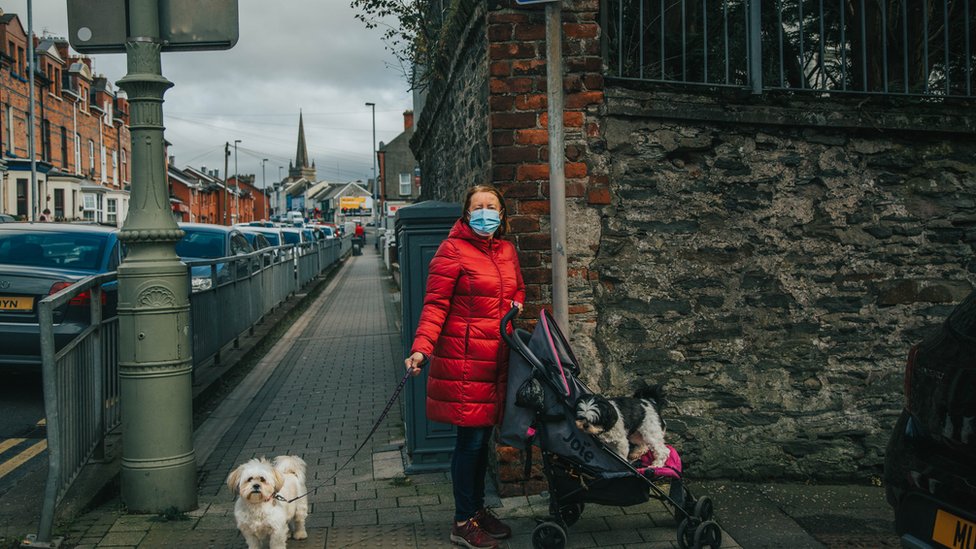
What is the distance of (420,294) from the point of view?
5.78 meters

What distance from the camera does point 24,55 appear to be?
4406 centimetres

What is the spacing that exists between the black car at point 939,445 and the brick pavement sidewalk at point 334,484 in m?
1.34

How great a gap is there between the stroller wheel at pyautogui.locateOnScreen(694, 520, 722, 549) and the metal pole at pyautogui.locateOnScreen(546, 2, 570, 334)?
134cm

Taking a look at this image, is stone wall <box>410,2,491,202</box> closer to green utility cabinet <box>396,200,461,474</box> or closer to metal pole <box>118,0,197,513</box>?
green utility cabinet <box>396,200,461,474</box>

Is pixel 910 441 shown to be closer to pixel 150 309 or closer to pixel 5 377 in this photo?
pixel 150 309

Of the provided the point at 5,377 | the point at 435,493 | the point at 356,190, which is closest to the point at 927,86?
the point at 435,493

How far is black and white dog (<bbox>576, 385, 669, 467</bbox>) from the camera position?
3914 mm

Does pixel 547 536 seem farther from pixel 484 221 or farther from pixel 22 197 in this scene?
pixel 22 197

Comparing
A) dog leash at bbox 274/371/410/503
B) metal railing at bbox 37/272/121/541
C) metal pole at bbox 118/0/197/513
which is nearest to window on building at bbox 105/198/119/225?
metal railing at bbox 37/272/121/541

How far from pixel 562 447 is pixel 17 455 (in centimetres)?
452

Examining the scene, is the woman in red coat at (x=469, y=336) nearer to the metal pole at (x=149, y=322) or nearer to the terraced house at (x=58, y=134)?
the metal pole at (x=149, y=322)

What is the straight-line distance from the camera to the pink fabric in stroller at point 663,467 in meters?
4.19

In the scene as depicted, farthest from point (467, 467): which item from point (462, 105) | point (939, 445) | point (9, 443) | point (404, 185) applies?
point (404, 185)

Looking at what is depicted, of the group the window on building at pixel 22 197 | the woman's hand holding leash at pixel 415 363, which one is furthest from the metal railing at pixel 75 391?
the window on building at pixel 22 197
